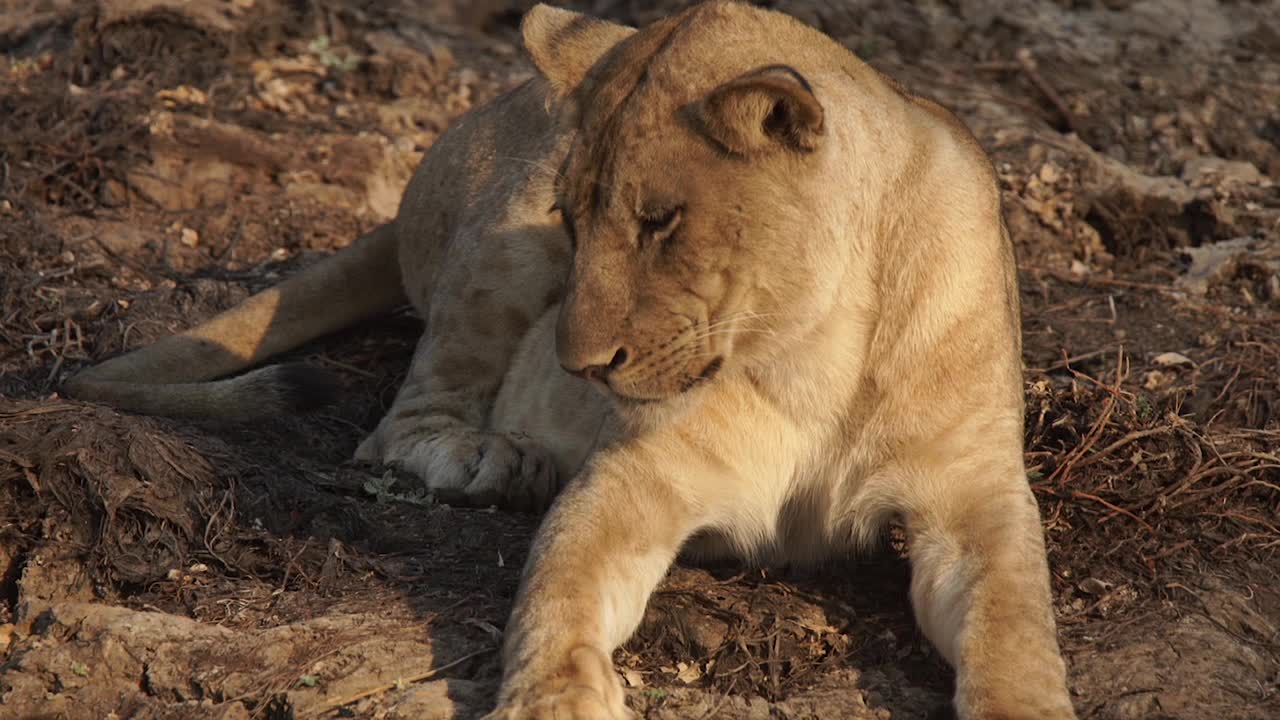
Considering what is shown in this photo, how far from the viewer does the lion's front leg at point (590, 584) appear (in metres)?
2.55

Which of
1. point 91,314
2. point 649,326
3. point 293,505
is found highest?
point 649,326

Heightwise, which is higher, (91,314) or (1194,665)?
(1194,665)

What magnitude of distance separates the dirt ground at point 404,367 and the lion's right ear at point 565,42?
1175 millimetres

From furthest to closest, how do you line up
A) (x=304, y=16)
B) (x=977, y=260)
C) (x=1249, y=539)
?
(x=304, y=16) → (x=1249, y=539) → (x=977, y=260)

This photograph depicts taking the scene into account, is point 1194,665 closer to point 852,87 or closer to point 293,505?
point 852,87

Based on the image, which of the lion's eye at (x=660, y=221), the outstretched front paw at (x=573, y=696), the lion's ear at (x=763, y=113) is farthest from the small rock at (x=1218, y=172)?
the outstretched front paw at (x=573, y=696)

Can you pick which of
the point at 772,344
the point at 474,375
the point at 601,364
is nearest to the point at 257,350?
the point at 474,375

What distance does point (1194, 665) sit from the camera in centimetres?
289

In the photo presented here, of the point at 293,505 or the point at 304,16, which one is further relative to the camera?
the point at 304,16

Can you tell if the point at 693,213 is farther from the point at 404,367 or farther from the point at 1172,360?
the point at 1172,360

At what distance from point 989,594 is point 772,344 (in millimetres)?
670

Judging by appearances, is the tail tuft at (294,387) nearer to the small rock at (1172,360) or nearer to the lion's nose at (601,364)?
the lion's nose at (601,364)

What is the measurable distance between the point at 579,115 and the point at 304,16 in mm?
4738

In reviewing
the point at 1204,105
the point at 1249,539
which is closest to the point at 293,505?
the point at 1249,539
